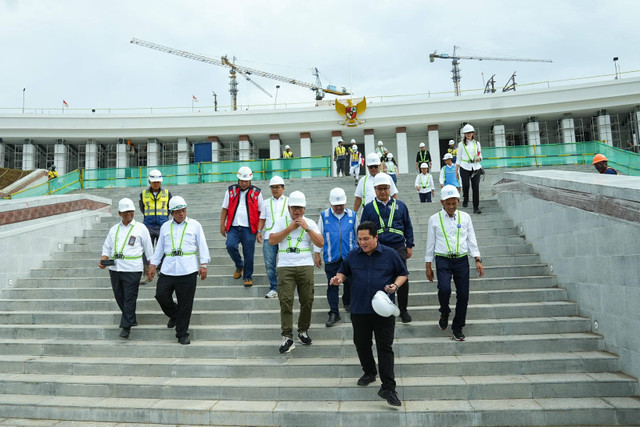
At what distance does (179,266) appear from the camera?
5.61 m

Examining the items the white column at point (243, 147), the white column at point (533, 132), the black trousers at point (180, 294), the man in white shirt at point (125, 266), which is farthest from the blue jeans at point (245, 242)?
the white column at point (533, 132)

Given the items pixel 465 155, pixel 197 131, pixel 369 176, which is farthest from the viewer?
pixel 197 131

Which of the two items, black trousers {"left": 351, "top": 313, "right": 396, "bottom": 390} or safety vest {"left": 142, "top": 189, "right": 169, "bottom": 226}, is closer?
black trousers {"left": 351, "top": 313, "right": 396, "bottom": 390}


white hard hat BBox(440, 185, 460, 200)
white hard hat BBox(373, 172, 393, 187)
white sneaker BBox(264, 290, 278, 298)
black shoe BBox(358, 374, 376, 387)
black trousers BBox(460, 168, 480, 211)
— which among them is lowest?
black shoe BBox(358, 374, 376, 387)

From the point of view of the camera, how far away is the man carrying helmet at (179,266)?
557 centimetres

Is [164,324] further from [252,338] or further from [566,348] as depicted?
[566,348]

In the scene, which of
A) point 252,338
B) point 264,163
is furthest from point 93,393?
point 264,163

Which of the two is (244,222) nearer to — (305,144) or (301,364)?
(301,364)

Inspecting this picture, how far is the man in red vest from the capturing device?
22.0ft

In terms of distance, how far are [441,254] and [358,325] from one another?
1.58 m

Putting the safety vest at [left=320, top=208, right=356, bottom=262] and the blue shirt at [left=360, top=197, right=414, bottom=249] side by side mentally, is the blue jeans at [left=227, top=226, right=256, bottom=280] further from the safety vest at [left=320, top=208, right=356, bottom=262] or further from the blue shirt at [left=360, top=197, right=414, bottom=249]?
the blue shirt at [left=360, top=197, right=414, bottom=249]

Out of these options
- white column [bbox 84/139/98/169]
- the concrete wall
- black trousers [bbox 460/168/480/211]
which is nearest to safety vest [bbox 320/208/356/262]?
the concrete wall

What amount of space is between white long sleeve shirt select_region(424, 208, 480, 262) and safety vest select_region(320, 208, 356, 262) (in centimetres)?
98

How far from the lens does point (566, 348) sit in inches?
195
